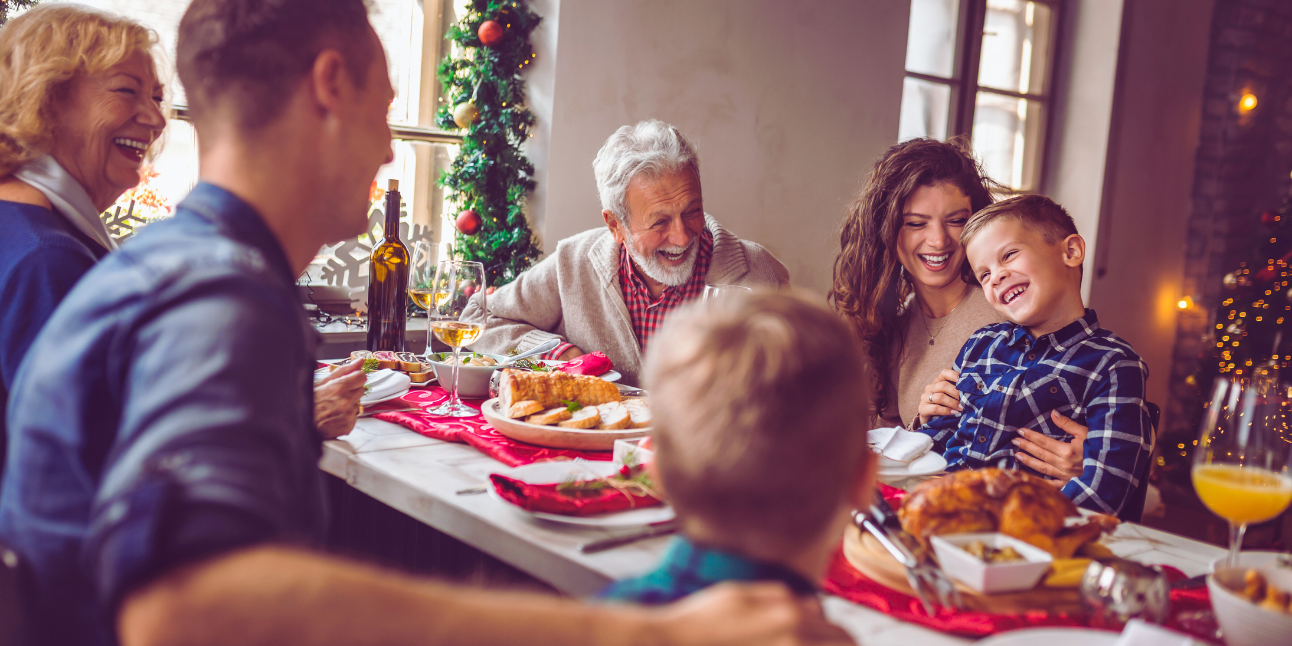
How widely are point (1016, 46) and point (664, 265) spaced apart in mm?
3510

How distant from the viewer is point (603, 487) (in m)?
1.21

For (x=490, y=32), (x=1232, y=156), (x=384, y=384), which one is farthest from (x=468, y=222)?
A: (x=1232, y=156)

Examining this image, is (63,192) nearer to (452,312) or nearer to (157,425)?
(452,312)

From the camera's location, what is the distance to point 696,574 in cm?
67

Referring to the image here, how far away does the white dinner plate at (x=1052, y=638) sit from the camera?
2.60 feet

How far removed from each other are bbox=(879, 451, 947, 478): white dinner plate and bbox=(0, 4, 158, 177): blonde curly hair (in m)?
1.67

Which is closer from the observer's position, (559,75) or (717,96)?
(559,75)

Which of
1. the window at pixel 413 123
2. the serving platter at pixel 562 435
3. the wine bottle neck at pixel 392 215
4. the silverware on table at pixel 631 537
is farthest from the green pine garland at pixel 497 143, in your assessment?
the silverware on table at pixel 631 537

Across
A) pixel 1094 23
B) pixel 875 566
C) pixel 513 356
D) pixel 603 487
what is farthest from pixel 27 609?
pixel 1094 23

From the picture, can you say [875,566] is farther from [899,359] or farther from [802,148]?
[802,148]

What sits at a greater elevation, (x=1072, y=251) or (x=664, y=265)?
(x=1072, y=251)

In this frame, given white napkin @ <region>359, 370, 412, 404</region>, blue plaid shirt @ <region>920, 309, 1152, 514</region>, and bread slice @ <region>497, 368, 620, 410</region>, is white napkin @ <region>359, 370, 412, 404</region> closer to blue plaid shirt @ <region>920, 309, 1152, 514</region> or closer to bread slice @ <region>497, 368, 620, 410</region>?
bread slice @ <region>497, 368, 620, 410</region>

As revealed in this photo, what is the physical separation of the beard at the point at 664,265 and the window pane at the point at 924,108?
2.53 meters

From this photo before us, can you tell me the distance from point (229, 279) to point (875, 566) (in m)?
0.75
